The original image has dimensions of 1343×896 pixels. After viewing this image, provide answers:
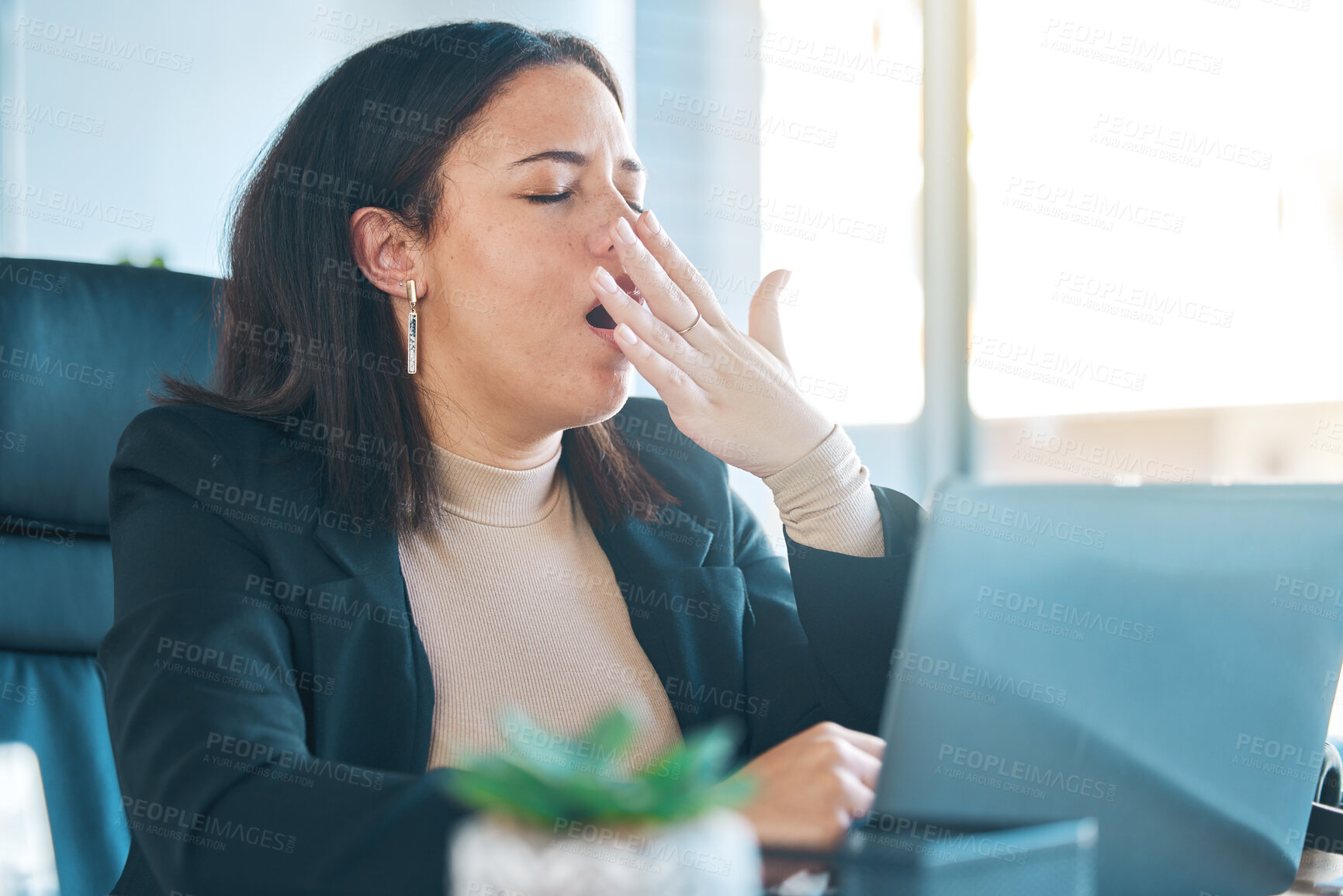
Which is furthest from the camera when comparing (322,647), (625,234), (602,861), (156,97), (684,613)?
(156,97)

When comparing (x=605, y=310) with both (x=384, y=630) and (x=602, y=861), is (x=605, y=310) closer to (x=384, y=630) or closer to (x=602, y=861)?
(x=384, y=630)

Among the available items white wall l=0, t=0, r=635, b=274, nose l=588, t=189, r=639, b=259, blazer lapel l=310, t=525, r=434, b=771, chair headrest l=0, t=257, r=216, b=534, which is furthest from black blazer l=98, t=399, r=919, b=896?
white wall l=0, t=0, r=635, b=274

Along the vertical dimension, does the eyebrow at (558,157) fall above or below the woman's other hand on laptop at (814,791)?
above

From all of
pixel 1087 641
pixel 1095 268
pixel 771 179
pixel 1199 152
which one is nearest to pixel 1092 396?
pixel 1095 268

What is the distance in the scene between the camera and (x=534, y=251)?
3.70 ft

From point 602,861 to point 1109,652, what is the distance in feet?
1.06

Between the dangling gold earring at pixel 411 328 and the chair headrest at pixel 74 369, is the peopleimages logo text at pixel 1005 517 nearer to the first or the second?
the dangling gold earring at pixel 411 328

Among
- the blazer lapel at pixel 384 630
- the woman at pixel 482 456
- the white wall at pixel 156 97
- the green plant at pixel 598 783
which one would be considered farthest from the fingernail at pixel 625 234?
the white wall at pixel 156 97

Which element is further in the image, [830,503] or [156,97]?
[156,97]

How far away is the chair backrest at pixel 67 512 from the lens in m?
1.17

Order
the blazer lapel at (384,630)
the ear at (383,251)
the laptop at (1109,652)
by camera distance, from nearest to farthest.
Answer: the laptop at (1109,652), the blazer lapel at (384,630), the ear at (383,251)

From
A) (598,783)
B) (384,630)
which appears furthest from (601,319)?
(598,783)

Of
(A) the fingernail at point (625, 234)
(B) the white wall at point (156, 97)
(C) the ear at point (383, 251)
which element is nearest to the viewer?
(A) the fingernail at point (625, 234)

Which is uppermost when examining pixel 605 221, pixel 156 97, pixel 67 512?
pixel 156 97
